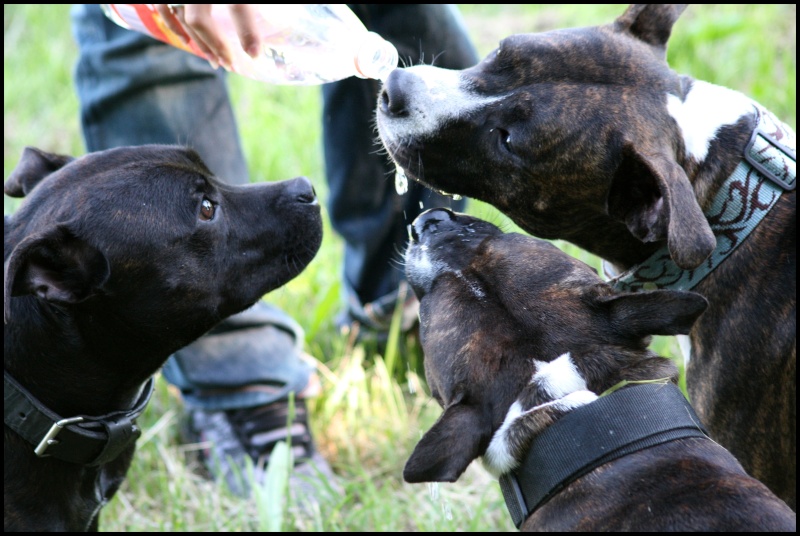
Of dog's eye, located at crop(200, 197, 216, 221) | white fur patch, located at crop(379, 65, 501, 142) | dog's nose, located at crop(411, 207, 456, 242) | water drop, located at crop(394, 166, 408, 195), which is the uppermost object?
white fur patch, located at crop(379, 65, 501, 142)

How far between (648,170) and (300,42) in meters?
1.66

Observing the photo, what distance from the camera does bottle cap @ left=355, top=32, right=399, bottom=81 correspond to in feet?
11.8

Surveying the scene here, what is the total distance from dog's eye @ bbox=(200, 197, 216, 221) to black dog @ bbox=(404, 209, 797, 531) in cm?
91

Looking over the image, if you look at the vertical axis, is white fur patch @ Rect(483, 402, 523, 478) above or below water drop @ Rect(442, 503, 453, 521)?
above

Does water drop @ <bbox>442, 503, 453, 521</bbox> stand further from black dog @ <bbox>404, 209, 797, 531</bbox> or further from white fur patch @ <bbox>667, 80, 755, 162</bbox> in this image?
white fur patch @ <bbox>667, 80, 755, 162</bbox>

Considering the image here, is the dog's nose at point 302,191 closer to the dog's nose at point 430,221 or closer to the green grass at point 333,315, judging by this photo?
the dog's nose at point 430,221

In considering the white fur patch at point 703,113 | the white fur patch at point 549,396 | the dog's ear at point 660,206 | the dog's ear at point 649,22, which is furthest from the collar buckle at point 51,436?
the dog's ear at point 649,22

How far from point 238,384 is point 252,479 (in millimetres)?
633

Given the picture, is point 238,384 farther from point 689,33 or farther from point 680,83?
point 689,33

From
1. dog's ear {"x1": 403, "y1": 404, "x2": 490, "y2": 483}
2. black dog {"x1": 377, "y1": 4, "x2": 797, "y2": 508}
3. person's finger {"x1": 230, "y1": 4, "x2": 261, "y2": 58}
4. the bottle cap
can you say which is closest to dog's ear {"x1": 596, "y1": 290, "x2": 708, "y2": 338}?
black dog {"x1": 377, "y1": 4, "x2": 797, "y2": 508}

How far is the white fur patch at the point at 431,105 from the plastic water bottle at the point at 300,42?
0.44 meters

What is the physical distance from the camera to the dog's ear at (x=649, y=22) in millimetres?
3369

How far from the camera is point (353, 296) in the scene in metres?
5.02

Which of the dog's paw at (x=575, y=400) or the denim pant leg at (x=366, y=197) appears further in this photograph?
the denim pant leg at (x=366, y=197)
